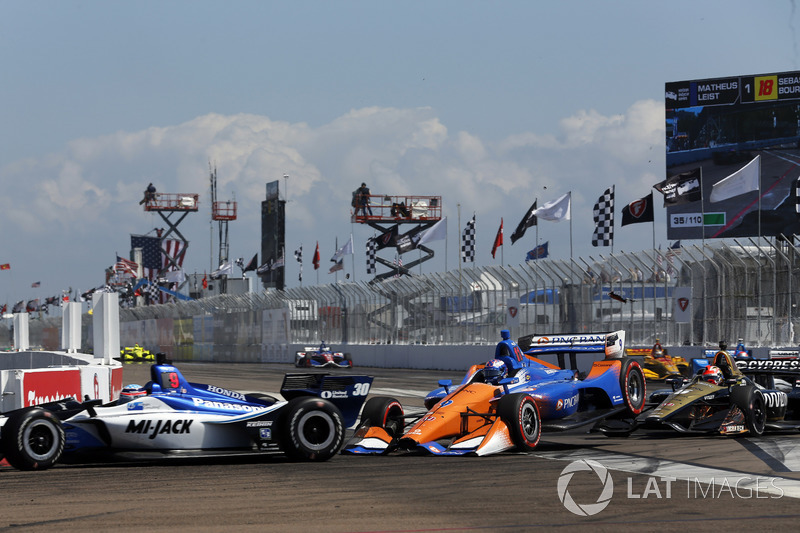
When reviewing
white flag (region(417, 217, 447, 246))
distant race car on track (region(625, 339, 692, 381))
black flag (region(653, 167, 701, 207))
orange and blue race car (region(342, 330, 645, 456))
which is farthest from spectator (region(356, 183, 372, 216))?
orange and blue race car (region(342, 330, 645, 456))

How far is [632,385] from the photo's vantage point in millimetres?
14656

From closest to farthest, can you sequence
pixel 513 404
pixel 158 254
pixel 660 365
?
1. pixel 513 404
2. pixel 660 365
3. pixel 158 254

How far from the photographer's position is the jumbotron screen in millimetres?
43438

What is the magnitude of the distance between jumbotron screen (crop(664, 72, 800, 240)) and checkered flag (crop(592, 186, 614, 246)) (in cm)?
795

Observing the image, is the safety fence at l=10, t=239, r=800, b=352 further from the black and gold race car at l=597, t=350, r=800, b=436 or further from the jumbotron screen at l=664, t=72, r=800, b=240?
the black and gold race car at l=597, t=350, r=800, b=436

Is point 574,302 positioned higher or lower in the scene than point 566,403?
higher

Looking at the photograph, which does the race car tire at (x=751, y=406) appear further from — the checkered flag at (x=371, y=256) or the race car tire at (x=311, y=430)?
the checkered flag at (x=371, y=256)

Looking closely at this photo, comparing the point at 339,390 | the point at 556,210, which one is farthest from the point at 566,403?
the point at 556,210

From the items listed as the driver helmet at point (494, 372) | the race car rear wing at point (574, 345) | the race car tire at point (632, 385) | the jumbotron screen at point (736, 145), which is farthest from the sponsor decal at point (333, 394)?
the jumbotron screen at point (736, 145)

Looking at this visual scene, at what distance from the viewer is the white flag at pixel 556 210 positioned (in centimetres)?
3700

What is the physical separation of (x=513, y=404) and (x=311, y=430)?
7.09 feet

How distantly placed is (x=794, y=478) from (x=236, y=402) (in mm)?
→ 5834

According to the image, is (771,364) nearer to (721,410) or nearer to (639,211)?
(721,410)

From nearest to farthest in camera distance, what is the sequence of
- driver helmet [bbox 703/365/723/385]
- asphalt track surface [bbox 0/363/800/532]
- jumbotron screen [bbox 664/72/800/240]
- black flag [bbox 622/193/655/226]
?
asphalt track surface [bbox 0/363/800/532], driver helmet [bbox 703/365/723/385], black flag [bbox 622/193/655/226], jumbotron screen [bbox 664/72/800/240]
